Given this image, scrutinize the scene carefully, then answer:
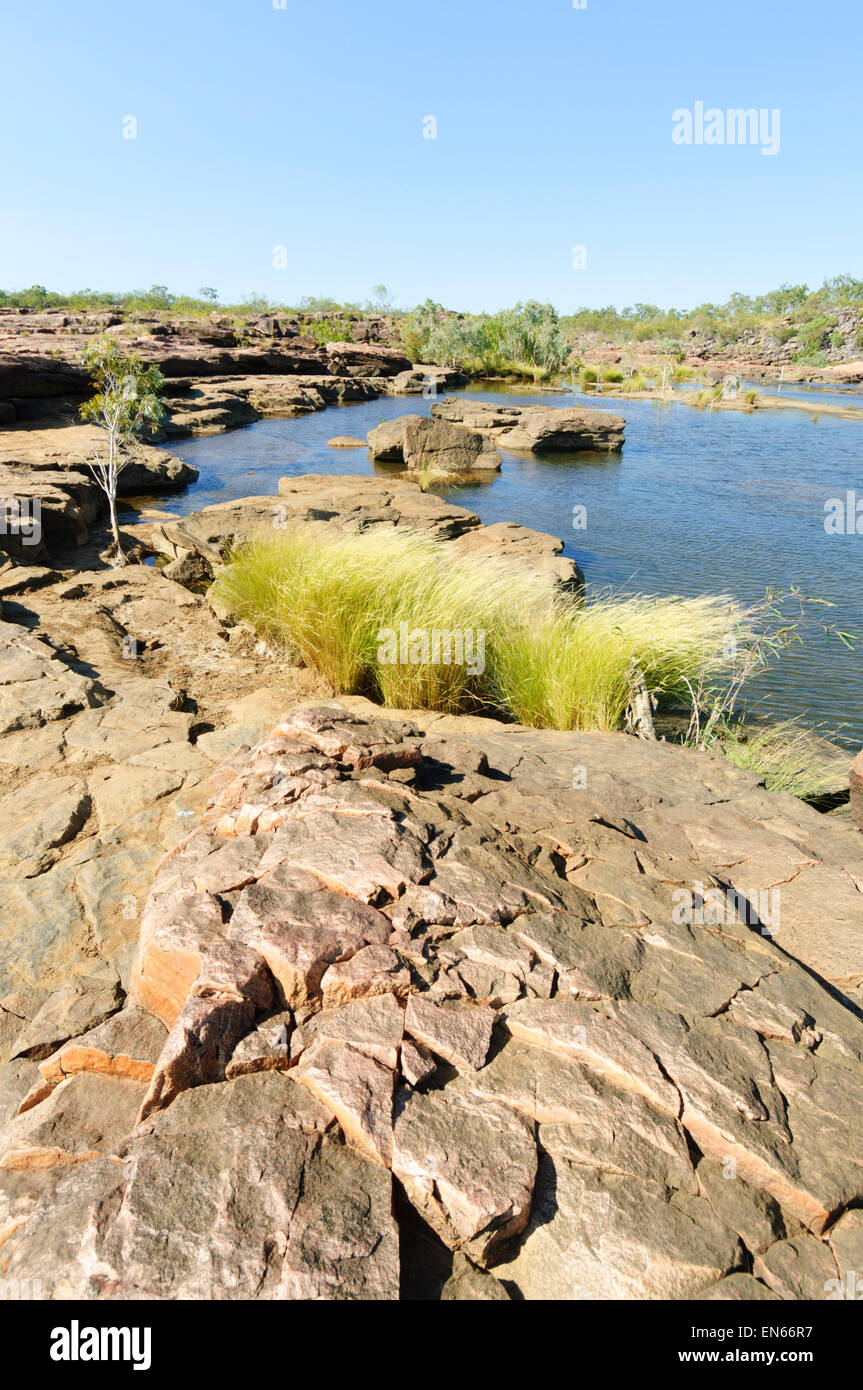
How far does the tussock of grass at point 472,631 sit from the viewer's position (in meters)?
5.80

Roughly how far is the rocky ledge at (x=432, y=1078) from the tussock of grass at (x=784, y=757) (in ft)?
8.15

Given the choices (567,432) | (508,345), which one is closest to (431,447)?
(567,432)

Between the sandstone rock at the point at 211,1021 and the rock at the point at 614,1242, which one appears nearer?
the rock at the point at 614,1242

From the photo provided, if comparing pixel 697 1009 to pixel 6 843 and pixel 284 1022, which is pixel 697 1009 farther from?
pixel 6 843

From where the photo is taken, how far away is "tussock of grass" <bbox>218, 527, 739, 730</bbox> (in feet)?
19.0

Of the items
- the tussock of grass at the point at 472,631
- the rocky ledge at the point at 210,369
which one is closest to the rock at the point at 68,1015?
the tussock of grass at the point at 472,631

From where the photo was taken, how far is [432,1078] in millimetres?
1937

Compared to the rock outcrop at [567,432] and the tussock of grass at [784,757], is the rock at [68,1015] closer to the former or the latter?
the tussock of grass at [784,757]

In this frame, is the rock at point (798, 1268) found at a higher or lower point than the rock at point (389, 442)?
lower

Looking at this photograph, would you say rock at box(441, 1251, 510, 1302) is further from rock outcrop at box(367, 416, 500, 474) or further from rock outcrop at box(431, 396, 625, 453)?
rock outcrop at box(431, 396, 625, 453)

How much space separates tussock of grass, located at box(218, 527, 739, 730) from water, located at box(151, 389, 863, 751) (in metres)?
1.69

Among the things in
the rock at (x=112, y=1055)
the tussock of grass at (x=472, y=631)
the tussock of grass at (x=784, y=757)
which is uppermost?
the tussock of grass at (x=472, y=631)

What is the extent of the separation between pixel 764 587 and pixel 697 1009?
9384 millimetres
